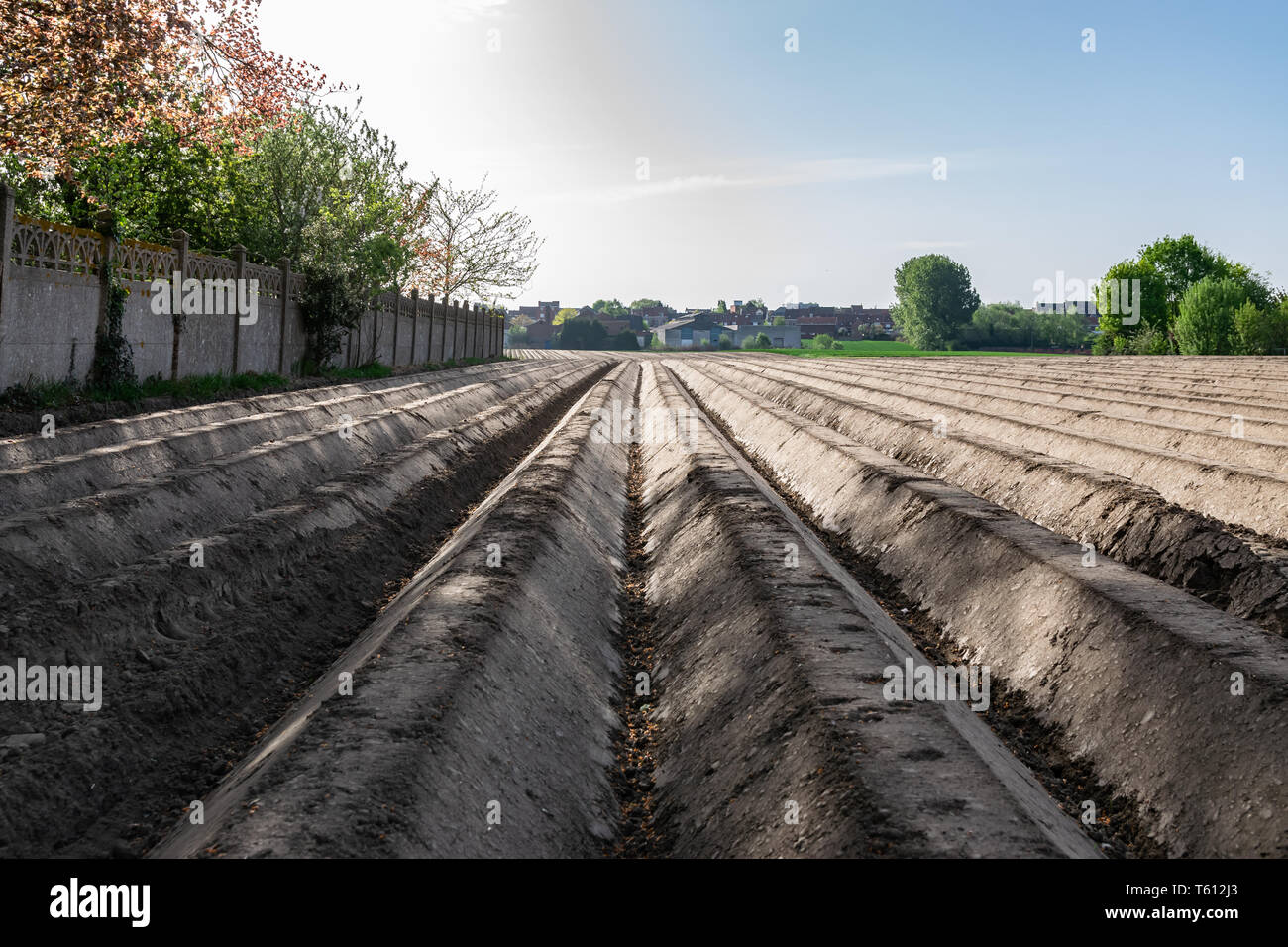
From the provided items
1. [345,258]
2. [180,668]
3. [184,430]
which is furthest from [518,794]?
[345,258]

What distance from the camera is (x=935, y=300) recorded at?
122m

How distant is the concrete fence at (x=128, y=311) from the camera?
495 inches

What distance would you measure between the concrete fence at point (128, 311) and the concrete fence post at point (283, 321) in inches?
0.9

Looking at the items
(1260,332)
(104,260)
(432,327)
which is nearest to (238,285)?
(104,260)

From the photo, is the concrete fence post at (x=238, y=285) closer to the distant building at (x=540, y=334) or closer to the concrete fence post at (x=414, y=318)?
the concrete fence post at (x=414, y=318)

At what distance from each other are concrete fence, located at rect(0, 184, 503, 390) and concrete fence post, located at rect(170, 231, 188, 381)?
19 mm

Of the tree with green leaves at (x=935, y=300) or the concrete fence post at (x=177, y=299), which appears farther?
the tree with green leaves at (x=935, y=300)

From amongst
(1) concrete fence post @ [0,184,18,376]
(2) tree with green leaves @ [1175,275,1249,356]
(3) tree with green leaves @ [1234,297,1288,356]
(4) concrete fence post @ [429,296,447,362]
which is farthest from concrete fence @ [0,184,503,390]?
(2) tree with green leaves @ [1175,275,1249,356]

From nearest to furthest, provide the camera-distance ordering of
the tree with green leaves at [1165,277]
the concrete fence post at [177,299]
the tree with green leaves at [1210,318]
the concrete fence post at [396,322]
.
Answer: the concrete fence post at [177,299] < the concrete fence post at [396,322] < the tree with green leaves at [1210,318] < the tree with green leaves at [1165,277]

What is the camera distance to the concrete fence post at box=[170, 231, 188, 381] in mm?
16625

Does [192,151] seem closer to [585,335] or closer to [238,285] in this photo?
[238,285]

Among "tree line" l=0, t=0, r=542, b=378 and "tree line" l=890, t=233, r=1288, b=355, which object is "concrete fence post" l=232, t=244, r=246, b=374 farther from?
"tree line" l=890, t=233, r=1288, b=355

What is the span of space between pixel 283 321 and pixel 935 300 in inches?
4419

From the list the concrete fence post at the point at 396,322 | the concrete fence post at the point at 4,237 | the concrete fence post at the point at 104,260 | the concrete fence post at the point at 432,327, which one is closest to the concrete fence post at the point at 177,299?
the concrete fence post at the point at 104,260
